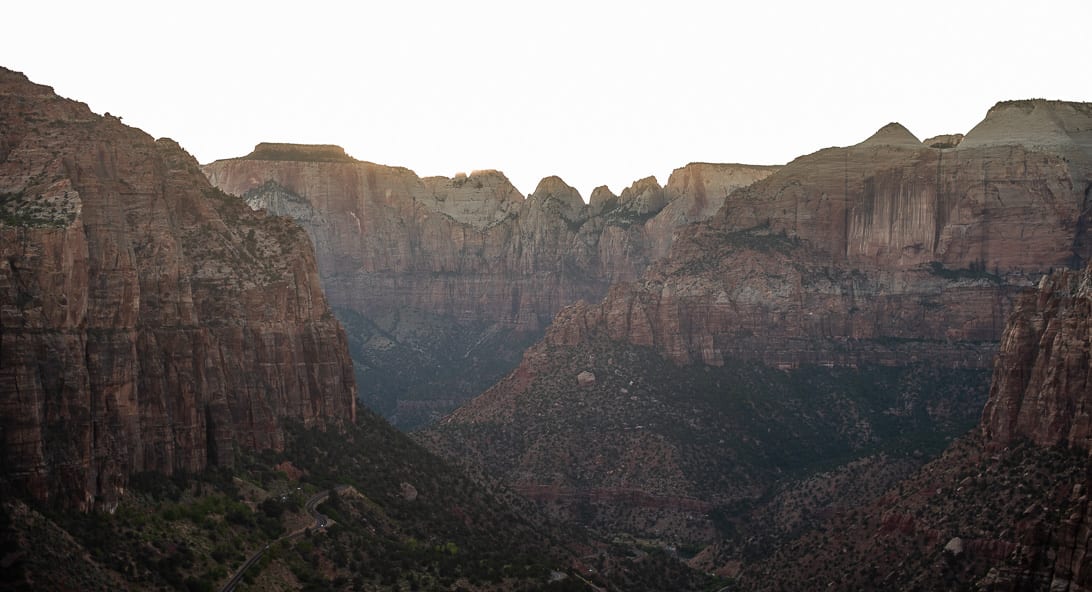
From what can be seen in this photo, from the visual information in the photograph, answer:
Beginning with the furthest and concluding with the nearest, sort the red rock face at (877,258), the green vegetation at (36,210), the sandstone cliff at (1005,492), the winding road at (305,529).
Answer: the red rock face at (877,258), the sandstone cliff at (1005,492), the winding road at (305,529), the green vegetation at (36,210)

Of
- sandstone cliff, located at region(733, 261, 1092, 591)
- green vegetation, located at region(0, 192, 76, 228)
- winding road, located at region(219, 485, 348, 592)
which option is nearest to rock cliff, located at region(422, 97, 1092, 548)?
sandstone cliff, located at region(733, 261, 1092, 591)

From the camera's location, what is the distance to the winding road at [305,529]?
70438mm

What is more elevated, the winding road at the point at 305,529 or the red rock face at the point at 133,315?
the red rock face at the point at 133,315

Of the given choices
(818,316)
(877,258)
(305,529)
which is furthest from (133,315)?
(877,258)

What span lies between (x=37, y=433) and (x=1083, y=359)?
54979mm

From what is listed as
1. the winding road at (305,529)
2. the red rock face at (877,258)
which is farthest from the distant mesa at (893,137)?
the winding road at (305,529)

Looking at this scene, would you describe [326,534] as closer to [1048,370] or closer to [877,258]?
[1048,370]

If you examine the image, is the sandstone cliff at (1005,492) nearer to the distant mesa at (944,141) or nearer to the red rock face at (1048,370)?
the red rock face at (1048,370)

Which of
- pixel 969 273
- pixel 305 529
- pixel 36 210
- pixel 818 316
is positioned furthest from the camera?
pixel 818 316

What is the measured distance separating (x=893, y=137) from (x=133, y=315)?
4948 inches

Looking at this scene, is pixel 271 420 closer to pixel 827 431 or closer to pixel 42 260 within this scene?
pixel 42 260

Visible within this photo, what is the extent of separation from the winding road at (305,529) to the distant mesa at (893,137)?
106311 millimetres

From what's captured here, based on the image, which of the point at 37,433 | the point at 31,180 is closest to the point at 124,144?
the point at 31,180

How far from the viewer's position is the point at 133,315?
74.0 meters
